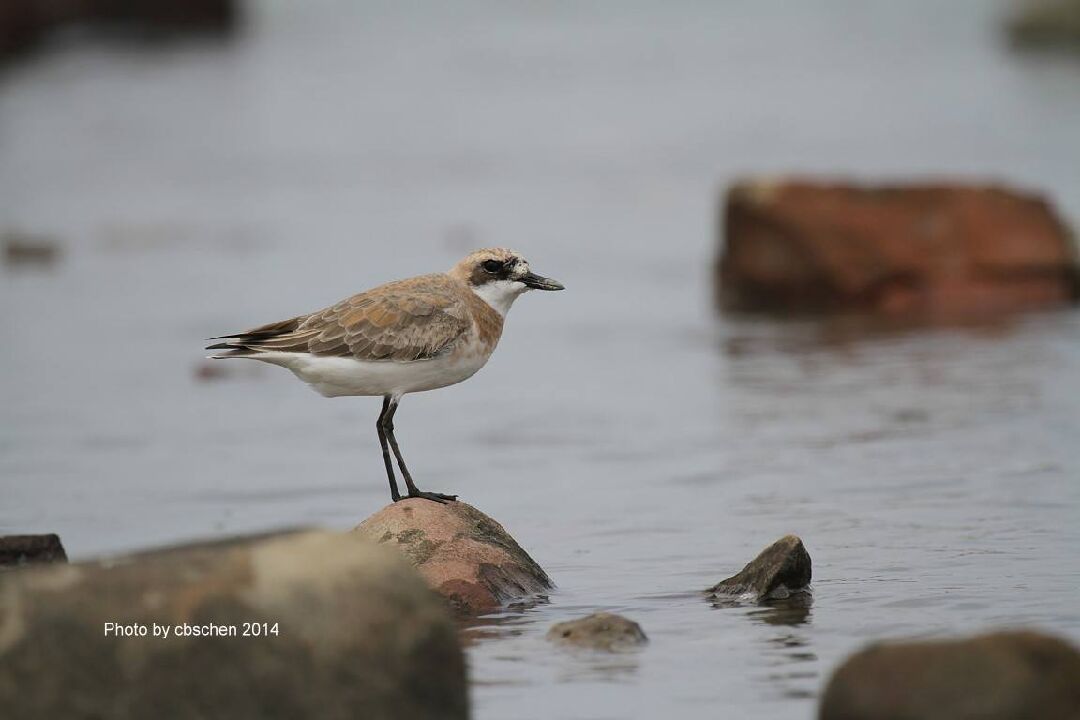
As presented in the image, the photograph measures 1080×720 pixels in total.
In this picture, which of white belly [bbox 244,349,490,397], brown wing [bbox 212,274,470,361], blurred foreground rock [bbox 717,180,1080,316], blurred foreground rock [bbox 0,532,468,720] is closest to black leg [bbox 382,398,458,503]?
white belly [bbox 244,349,490,397]

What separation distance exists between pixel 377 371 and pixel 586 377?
27.9 ft

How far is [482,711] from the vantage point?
8.71 meters

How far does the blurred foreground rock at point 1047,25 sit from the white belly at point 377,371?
47872 millimetres

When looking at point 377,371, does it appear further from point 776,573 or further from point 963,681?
point 963,681

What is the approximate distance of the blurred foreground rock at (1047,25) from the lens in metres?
56.8

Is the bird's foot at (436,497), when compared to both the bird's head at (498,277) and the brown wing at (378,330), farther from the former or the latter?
the bird's head at (498,277)

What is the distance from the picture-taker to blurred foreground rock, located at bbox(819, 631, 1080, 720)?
23.2 ft

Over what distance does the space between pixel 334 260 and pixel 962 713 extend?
21.0 meters

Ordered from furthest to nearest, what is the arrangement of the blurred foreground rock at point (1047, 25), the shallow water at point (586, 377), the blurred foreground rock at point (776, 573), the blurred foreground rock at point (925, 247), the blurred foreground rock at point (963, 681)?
the blurred foreground rock at point (1047, 25), the blurred foreground rock at point (925, 247), the shallow water at point (586, 377), the blurred foreground rock at point (776, 573), the blurred foreground rock at point (963, 681)

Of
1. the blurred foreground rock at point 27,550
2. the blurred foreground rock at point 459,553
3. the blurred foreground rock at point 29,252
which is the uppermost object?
the blurred foreground rock at point 27,550

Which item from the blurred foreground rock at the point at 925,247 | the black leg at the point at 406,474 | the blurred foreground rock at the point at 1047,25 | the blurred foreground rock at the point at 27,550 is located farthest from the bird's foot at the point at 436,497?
the blurred foreground rock at the point at 1047,25

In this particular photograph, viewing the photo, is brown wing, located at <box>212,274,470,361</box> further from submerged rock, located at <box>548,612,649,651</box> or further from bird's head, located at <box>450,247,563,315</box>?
submerged rock, located at <box>548,612,649,651</box>

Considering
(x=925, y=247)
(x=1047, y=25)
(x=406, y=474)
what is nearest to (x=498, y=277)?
(x=406, y=474)

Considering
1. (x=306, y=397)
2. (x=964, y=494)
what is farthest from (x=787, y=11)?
(x=964, y=494)
